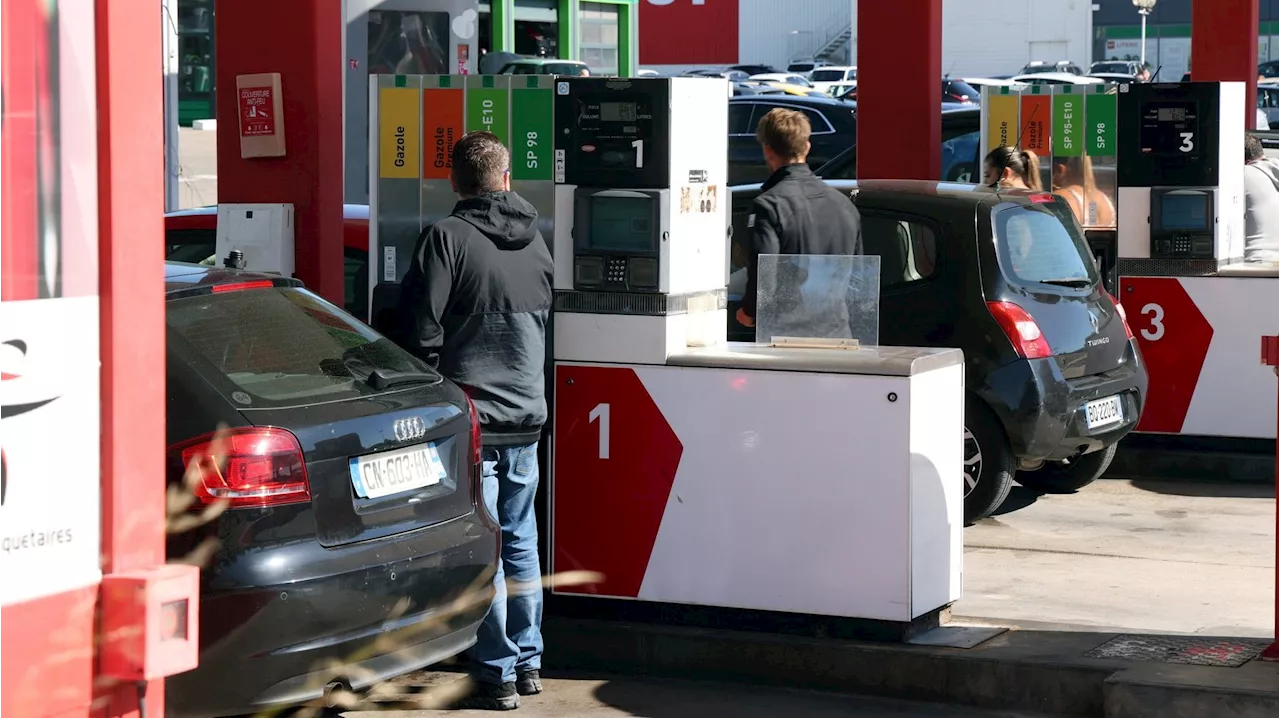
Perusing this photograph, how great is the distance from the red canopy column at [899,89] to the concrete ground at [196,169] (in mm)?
12240

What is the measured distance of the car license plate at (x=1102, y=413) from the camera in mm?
8266

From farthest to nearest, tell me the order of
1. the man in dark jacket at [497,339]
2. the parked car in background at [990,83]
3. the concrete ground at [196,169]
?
the concrete ground at [196,169], the parked car in background at [990,83], the man in dark jacket at [497,339]

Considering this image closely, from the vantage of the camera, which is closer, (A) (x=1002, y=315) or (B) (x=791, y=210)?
(B) (x=791, y=210)

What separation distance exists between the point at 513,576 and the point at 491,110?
1888 mm

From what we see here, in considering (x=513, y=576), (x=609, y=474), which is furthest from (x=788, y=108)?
(x=513, y=576)

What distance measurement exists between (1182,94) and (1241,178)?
84cm

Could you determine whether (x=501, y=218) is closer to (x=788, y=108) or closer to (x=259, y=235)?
(x=259, y=235)

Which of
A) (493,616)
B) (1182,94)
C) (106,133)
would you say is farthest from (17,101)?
(1182,94)

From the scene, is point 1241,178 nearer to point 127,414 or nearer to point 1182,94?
point 1182,94

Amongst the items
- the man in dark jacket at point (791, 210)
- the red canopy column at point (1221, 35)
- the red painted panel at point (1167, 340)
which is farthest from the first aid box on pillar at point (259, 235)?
the red canopy column at point (1221, 35)

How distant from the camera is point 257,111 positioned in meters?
7.22

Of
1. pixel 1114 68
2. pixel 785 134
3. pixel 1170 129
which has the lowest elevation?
pixel 785 134

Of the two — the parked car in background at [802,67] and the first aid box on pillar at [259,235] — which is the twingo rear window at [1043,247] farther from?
the parked car in background at [802,67]

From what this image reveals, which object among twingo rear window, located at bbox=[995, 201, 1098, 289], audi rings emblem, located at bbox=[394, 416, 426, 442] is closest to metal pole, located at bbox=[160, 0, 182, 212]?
twingo rear window, located at bbox=[995, 201, 1098, 289]
